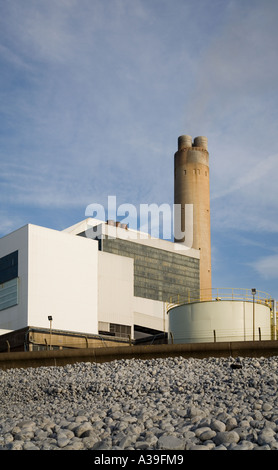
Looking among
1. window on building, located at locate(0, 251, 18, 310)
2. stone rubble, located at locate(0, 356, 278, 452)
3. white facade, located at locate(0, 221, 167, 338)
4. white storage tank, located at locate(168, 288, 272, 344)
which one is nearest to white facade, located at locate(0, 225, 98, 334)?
white facade, located at locate(0, 221, 167, 338)

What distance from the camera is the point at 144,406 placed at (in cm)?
1390

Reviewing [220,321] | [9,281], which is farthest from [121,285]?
[220,321]

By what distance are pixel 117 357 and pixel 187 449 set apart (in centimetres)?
1219

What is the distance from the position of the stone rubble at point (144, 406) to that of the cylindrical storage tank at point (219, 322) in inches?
335

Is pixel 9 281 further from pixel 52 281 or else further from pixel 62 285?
pixel 62 285

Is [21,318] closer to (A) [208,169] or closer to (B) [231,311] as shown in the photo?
(B) [231,311]

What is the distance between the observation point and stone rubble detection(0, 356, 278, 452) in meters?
10.7

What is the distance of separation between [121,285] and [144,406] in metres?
50.7

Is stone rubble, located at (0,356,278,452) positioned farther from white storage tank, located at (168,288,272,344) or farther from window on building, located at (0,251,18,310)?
window on building, located at (0,251,18,310)

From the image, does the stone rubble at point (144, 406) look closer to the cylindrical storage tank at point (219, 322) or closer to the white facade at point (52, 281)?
the cylindrical storage tank at point (219, 322)

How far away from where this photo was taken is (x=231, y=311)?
28922mm

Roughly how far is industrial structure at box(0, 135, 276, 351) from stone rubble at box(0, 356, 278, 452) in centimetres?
480

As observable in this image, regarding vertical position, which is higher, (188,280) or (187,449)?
(188,280)

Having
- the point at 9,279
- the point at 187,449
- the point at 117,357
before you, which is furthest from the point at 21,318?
the point at 187,449
